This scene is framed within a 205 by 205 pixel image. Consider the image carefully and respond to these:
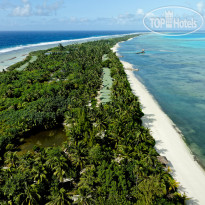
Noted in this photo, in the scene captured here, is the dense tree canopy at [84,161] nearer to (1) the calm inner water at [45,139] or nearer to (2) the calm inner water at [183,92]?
(1) the calm inner water at [45,139]

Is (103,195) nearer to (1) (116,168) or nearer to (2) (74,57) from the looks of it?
(1) (116,168)

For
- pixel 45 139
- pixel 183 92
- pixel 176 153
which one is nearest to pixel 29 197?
pixel 45 139

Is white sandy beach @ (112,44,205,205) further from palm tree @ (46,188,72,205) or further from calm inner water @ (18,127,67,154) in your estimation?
calm inner water @ (18,127,67,154)

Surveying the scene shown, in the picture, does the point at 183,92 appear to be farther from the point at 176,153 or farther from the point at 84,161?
the point at 84,161

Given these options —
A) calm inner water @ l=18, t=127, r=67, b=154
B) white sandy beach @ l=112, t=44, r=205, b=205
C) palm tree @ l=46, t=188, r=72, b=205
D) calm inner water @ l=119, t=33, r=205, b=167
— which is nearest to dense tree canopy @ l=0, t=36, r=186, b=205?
palm tree @ l=46, t=188, r=72, b=205

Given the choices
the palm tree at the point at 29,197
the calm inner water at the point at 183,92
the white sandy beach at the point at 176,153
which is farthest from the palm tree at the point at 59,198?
the calm inner water at the point at 183,92

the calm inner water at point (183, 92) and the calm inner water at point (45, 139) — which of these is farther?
the calm inner water at point (183, 92)
